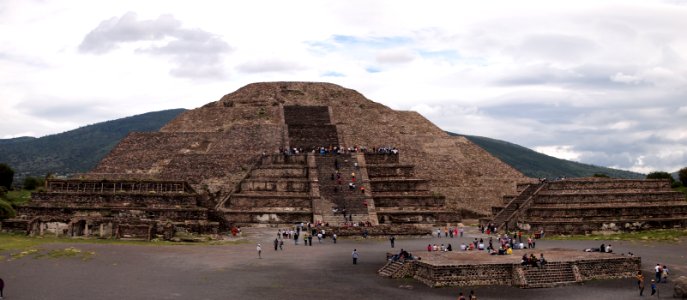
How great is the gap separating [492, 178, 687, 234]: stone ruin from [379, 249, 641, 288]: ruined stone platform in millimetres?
17300

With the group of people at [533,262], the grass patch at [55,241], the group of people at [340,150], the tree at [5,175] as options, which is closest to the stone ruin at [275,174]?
the group of people at [340,150]

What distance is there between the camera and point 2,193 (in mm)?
63625

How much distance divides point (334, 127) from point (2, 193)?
31.0 metres

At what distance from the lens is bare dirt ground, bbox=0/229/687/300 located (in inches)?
1035

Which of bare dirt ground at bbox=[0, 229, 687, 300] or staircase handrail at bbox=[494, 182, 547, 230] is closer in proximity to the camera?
bare dirt ground at bbox=[0, 229, 687, 300]

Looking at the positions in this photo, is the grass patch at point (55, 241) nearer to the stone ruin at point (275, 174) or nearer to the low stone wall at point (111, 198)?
the stone ruin at point (275, 174)

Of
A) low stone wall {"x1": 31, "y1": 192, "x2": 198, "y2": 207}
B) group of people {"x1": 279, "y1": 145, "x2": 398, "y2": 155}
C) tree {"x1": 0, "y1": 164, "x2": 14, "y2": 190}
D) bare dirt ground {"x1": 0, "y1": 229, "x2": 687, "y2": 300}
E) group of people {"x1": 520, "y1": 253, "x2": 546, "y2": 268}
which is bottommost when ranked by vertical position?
bare dirt ground {"x1": 0, "y1": 229, "x2": 687, "y2": 300}

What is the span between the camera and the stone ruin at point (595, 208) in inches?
1934

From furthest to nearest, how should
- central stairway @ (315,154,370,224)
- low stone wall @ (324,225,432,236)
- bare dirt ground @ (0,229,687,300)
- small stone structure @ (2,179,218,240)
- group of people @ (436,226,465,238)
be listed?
central stairway @ (315,154,370,224), group of people @ (436,226,465,238), low stone wall @ (324,225,432,236), small stone structure @ (2,179,218,240), bare dirt ground @ (0,229,687,300)

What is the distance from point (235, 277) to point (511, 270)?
11.2 m

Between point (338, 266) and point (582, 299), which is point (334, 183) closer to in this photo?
point (338, 266)

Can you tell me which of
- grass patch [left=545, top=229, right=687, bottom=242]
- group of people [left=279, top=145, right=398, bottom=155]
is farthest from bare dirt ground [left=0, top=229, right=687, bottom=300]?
group of people [left=279, top=145, right=398, bottom=155]

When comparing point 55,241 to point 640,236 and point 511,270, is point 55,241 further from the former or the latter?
point 640,236

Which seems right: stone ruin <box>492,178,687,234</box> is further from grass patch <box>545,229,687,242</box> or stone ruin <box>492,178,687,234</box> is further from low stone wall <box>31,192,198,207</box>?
low stone wall <box>31,192,198,207</box>
